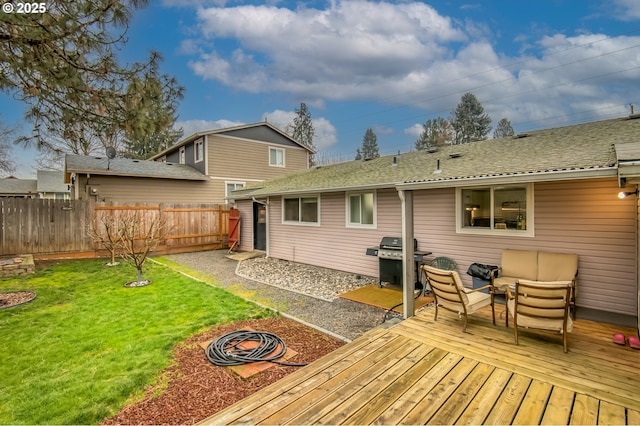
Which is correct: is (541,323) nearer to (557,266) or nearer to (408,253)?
(408,253)

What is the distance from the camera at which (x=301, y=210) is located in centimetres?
1004

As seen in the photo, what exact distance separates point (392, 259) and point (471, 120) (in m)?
28.6

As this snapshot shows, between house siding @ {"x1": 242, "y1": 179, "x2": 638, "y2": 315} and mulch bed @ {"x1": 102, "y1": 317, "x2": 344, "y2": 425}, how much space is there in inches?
145

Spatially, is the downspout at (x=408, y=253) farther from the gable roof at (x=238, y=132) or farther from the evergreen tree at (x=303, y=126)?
the evergreen tree at (x=303, y=126)

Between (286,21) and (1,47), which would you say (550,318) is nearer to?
(1,47)

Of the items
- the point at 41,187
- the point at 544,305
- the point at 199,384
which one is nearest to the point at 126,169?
the point at 199,384

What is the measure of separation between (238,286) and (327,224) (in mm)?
3256

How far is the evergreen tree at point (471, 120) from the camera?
96.3 feet

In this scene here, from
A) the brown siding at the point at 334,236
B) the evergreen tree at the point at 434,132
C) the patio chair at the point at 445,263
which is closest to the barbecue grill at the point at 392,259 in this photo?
the patio chair at the point at 445,263

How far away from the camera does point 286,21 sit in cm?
1224

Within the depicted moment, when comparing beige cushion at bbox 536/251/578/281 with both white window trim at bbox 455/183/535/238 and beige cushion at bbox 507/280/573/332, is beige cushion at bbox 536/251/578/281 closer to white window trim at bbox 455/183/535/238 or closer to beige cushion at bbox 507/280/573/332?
white window trim at bbox 455/183/535/238

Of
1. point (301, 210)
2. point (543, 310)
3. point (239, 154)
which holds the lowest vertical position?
point (543, 310)

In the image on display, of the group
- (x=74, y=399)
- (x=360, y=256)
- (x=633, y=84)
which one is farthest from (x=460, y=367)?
(x=633, y=84)

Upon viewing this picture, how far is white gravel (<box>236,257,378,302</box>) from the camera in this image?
275 inches
